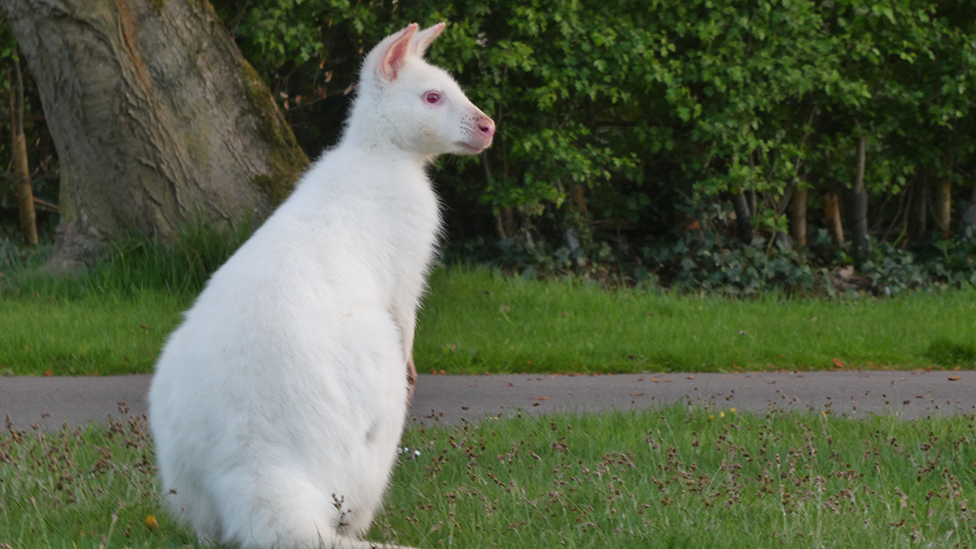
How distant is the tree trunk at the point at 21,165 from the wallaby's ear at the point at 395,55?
9.10m

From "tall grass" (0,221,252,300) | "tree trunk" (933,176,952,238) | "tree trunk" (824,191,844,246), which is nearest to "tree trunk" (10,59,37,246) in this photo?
"tall grass" (0,221,252,300)

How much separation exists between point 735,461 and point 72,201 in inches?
274

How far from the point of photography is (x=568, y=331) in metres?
8.12

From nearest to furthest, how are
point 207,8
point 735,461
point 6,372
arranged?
point 735,461 → point 6,372 → point 207,8

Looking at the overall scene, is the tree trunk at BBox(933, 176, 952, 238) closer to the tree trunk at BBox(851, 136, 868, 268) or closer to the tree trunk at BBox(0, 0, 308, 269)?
the tree trunk at BBox(851, 136, 868, 268)

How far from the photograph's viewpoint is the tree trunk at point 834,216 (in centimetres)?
1223

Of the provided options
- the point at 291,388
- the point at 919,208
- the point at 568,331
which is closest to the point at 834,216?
the point at 919,208

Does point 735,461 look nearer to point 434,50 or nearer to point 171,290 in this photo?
point 171,290

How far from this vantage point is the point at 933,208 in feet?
41.6

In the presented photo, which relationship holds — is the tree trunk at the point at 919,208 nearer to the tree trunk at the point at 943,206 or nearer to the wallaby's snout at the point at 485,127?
the tree trunk at the point at 943,206

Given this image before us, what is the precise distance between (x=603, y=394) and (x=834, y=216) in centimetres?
684

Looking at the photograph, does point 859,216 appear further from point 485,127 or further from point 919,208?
point 485,127

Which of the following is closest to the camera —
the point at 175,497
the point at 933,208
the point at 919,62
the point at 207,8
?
the point at 175,497

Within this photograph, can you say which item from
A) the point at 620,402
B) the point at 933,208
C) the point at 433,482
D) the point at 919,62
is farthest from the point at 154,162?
the point at 933,208
